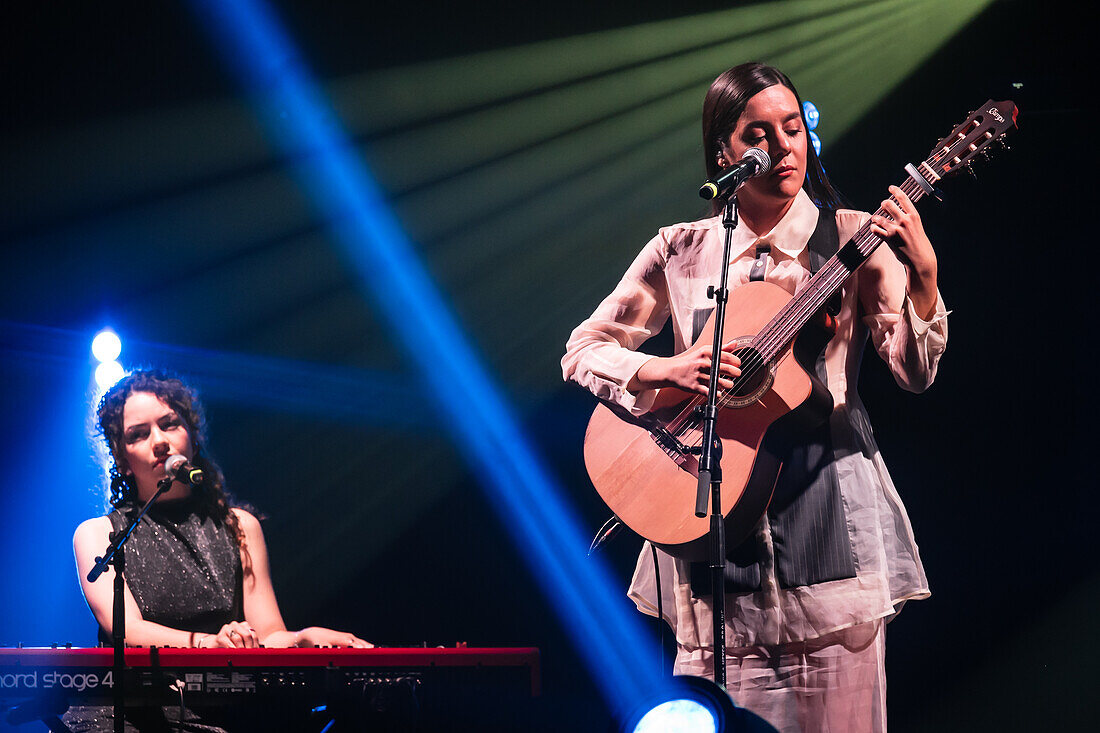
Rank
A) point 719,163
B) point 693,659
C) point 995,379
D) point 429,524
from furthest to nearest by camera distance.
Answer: point 429,524 < point 995,379 < point 719,163 < point 693,659

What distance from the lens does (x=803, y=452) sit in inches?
107

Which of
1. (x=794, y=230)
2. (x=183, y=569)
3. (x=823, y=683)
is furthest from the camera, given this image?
(x=183, y=569)

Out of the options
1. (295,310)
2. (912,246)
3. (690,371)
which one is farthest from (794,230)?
(295,310)

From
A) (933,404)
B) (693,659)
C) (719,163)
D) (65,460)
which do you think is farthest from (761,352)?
(65,460)

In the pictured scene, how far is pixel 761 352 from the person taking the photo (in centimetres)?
278

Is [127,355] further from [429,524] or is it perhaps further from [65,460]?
[429,524]

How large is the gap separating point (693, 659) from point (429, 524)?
2171 mm

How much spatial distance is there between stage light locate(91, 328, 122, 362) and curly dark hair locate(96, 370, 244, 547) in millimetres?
707

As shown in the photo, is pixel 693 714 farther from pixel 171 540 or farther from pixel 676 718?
pixel 171 540

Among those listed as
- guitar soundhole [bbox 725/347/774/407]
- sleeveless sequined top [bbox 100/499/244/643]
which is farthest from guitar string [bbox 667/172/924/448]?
sleeveless sequined top [bbox 100/499/244/643]

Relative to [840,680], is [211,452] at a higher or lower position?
higher

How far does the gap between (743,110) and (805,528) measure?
1.21m

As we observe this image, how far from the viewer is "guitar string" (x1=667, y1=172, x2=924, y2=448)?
8.93 feet

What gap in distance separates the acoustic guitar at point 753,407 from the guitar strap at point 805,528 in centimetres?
4
